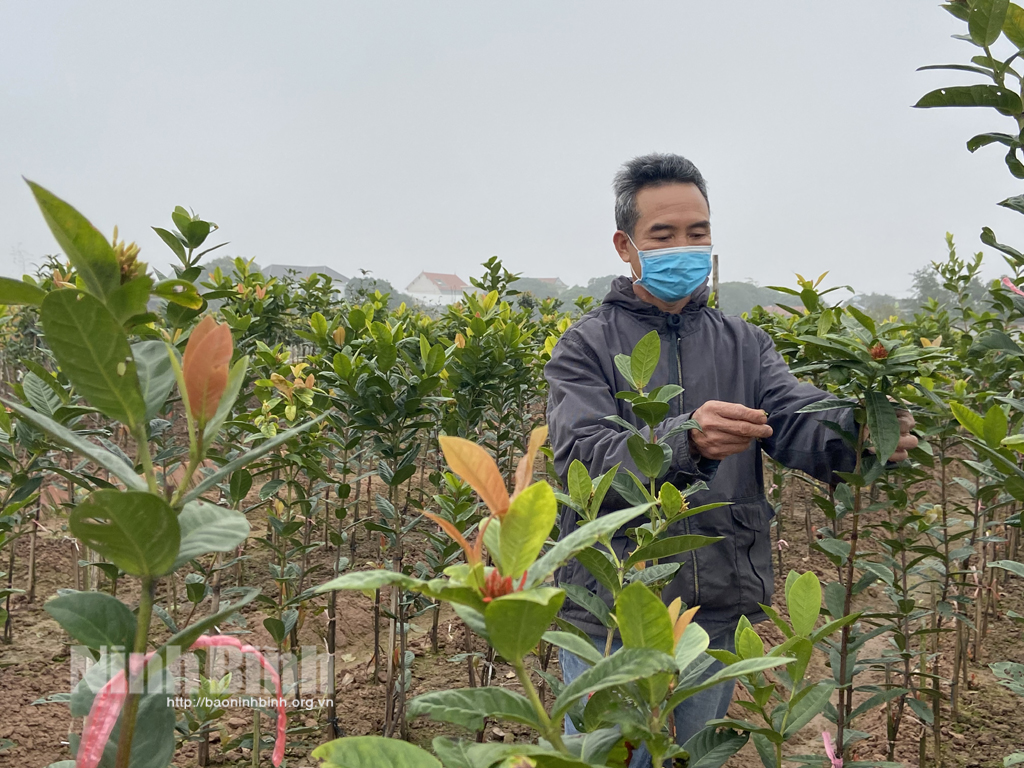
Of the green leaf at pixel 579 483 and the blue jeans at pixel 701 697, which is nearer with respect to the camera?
Answer: the green leaf at pixel 579 483

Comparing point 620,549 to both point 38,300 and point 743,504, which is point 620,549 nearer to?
point 743,504

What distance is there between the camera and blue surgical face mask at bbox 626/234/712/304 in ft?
7.25

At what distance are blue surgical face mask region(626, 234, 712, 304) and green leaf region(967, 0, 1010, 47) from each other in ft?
3.07

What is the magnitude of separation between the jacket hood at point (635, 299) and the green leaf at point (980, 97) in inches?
36.1

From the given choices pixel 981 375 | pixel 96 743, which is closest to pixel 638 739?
pixel 96 743

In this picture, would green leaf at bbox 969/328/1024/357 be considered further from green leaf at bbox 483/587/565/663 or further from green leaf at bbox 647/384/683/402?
green leaf at bbox 483/587/565/663

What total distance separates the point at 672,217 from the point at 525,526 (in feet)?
6.08

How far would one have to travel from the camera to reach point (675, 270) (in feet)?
7.27

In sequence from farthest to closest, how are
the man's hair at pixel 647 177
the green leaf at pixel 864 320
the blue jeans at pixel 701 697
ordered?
the man's hair at pixel 647 177 < the blue jeans at pixel 701 697 < the green leaf at pixel 864 320

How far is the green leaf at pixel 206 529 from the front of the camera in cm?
54

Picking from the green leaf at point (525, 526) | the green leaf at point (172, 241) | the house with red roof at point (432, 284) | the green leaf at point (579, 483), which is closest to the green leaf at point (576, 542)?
the green leaf at point (525, 526)

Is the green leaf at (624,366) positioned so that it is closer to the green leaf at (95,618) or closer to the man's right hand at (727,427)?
the man's right hand at (727,427)

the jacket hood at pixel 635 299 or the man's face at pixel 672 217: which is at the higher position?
the man's face at pixel 672 217

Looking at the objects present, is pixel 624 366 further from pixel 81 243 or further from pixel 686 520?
pixel 81 243
